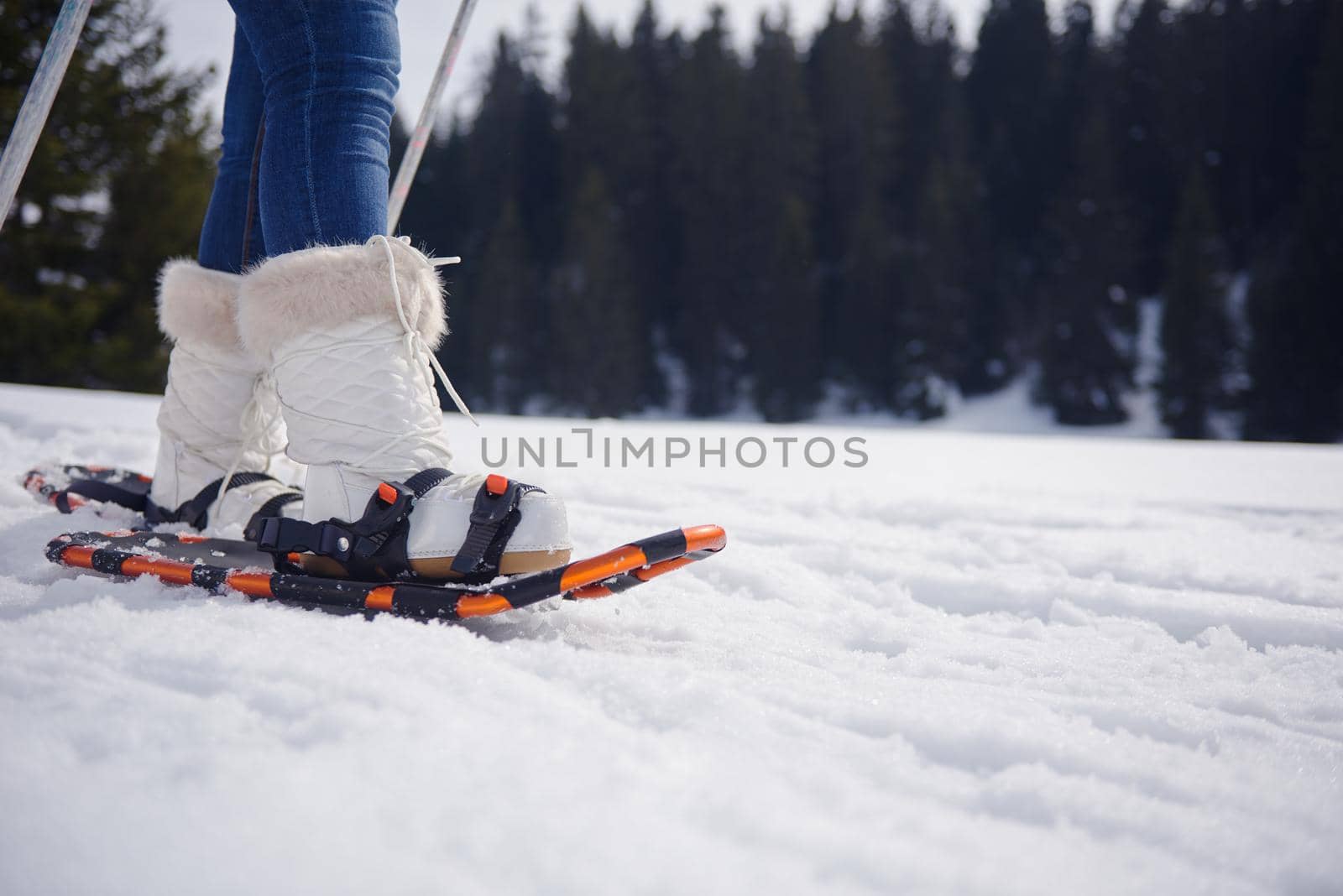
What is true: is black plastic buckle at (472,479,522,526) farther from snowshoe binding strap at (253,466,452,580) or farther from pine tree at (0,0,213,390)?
pine tree at (0,0,213,390)

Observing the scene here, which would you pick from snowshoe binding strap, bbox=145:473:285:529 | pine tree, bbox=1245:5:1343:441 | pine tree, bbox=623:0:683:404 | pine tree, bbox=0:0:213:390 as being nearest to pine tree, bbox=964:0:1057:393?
pine tree, bbox=1245:5:1343:441

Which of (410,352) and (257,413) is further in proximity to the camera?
(257,413)

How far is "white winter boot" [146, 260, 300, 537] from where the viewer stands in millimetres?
1288

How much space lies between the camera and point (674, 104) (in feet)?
64.2

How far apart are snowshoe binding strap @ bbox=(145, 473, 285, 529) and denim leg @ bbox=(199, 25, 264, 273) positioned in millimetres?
367

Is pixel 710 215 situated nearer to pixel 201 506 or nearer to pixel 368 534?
pixel 201 506

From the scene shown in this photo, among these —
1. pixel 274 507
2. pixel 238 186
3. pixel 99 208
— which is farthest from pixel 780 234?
pixel 274 507

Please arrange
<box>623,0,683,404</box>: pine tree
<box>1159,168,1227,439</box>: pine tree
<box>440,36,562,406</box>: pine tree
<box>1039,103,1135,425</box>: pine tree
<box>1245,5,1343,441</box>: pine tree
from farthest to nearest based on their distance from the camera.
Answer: <box>623,0,683,404</box>: pine tree, <box>440,36,562,406</box>: pine tree, <box>1039,103,1135,425</box>: pine tree, <box>1159,168,1227,439</box>: pine tree, <box>1245,5,1343,441</box>: pine tree

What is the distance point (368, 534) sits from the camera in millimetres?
926

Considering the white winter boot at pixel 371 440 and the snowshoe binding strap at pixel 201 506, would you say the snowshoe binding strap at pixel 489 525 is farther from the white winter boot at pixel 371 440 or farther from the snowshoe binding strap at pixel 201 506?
the snowshoe binding strap at pixel 201 506

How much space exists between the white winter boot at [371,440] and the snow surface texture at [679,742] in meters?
0.10

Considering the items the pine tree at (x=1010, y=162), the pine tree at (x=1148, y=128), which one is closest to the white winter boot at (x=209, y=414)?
the pine tree at (x=1010, y=162)

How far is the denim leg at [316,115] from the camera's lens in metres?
1.02

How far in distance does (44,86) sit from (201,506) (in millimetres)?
666
